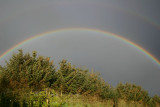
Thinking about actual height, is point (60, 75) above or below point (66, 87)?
above

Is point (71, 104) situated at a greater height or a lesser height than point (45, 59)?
lesser

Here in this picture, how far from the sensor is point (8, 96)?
27.6 ft

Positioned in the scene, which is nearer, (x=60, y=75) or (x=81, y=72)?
(x=60, y=75)

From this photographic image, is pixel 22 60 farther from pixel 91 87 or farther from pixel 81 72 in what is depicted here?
pixel 91 87

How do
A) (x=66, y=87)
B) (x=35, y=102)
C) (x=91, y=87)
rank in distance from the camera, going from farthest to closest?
(x=91, y=87) → (x=66, y=87) → (x=35, y=102)

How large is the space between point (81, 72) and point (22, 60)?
6236 mm

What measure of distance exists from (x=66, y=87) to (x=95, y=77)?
493 centimetres

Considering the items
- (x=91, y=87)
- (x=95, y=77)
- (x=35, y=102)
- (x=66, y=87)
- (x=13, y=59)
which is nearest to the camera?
(x=35, y=102)

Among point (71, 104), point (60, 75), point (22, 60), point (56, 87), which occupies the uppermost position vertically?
point (22, 60)

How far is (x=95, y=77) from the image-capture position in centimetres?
2028

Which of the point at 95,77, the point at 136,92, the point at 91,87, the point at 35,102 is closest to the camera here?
the point at 35,102

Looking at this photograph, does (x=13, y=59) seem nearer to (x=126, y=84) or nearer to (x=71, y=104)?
(x=71, y=104)

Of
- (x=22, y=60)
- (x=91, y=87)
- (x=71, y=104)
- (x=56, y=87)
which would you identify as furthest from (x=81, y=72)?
(x=71, y=104)

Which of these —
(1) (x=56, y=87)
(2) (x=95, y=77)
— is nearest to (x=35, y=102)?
(1) (x=56, y=87)
